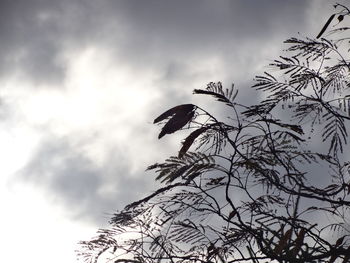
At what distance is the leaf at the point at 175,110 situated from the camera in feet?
3.61

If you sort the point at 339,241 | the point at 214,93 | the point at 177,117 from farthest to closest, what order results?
1. the point at 339,241
2. the point at 214,93
3. the point at 177,117

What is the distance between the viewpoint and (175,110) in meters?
1.12

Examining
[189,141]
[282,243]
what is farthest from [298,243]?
[189,141]

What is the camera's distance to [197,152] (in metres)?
1.43

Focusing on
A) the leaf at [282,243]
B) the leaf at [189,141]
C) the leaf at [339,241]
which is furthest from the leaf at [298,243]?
the leaf at [189,141]

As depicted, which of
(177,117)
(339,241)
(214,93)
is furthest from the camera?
(339,241)

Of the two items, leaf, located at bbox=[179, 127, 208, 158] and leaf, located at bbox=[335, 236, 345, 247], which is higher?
leaf, located at bbox=[179, 127, 208, 158]

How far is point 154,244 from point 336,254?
0.78 metres

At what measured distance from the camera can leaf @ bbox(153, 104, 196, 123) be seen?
3.61 ft

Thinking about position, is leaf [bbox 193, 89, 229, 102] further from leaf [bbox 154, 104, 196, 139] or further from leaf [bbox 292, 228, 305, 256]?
leaf [bbox 292, 228, 305, 256]

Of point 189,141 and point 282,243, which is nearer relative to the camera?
point 189,141

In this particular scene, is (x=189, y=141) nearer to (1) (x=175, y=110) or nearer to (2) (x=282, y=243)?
(1) (x=175, y=110)

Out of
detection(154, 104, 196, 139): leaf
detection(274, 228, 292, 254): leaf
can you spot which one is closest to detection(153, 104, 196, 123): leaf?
detection(154, 104, 196, 139): leaf

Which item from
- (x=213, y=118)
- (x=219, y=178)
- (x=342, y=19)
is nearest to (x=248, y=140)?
(x=219, y=178)
